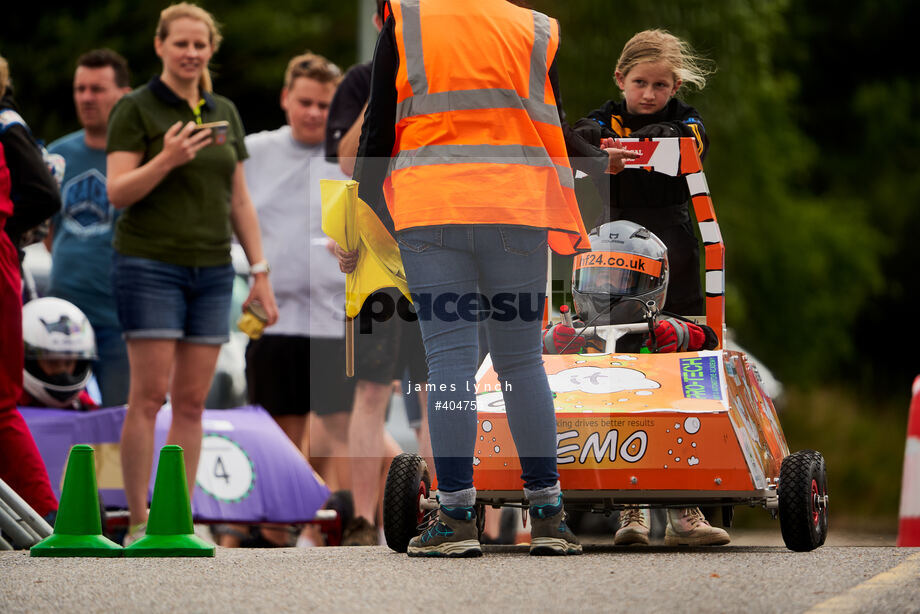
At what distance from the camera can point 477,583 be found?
516 cm

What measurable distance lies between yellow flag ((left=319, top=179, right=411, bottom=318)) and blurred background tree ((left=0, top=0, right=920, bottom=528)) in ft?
38.5

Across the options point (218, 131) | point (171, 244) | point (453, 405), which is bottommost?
point (453, 405)

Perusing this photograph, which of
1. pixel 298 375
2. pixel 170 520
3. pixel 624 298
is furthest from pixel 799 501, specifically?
pixel 298 375

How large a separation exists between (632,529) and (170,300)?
2.33 m

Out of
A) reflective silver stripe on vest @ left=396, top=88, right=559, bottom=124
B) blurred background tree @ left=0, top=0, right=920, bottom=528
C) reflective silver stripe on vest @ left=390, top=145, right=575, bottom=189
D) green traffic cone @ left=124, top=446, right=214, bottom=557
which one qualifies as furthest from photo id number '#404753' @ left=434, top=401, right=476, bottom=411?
blurred background tree @ left=0, top=0, right=920, bottom=528

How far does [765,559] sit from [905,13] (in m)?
29.6

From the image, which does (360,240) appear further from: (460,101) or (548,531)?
(548,531)

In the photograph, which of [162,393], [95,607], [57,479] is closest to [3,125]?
[162,393]

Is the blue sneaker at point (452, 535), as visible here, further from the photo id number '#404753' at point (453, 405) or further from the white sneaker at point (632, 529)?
the white sneaker at point (632, 529)

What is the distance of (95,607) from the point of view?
4.79m

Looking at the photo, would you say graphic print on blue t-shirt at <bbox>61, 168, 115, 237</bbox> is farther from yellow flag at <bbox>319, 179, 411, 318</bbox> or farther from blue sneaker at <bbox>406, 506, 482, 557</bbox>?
blue sneaker at <bbox>406, 506, 482, 557</bbox>

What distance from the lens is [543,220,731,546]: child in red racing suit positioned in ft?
23.0

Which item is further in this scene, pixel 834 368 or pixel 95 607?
pixel 834 368

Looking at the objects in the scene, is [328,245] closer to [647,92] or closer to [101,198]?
[101,198]
